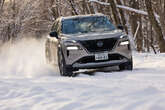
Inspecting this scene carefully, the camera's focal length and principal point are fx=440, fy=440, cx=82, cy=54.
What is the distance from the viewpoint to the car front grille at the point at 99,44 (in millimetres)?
10062

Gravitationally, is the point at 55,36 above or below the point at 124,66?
above

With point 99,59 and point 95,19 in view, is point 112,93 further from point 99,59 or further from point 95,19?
point 95,19

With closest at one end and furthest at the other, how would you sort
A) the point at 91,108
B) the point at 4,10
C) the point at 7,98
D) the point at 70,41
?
the point at 91,108 < the point at 7,98 < the point at 70,41 < the point at 4,10

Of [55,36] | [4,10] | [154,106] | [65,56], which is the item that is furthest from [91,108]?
[4,10]

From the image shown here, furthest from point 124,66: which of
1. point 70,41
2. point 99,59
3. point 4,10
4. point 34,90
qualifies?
point 4,10

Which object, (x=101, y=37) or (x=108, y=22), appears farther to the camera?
(x=108, y=22)

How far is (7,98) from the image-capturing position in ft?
22.5

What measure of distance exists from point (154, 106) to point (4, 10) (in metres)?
36.9

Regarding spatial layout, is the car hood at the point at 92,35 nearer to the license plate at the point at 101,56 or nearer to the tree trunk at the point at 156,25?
the license plate at the point at 101,56

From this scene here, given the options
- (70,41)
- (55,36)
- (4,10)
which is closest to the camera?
(70,41)

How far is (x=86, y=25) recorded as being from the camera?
445 inches

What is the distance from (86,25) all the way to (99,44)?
4.24ft

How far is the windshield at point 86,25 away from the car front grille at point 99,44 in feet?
2.91

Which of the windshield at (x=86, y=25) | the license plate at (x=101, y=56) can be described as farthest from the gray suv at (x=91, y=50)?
the windshield at (x=86, y=25)
